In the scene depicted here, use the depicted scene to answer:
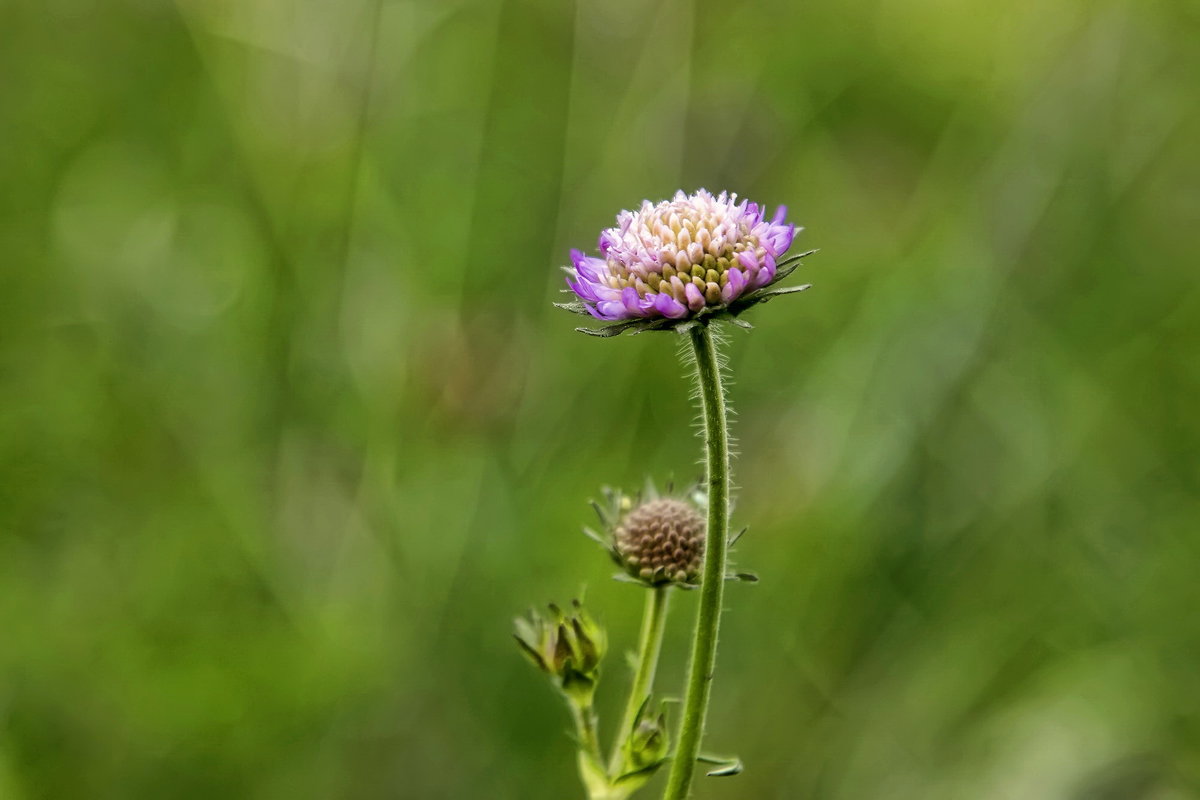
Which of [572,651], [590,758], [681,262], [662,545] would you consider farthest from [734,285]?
[590,758]

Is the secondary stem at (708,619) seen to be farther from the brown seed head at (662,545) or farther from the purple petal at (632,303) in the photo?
the brown seed head at (662,545)

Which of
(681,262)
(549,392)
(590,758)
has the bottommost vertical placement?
(590,758)

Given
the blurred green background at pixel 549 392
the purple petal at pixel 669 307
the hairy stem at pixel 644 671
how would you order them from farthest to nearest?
the blurred green background at pixel 549 392 → the hairy stem at pixel 644 671 → the purple petal at pixel 669 307

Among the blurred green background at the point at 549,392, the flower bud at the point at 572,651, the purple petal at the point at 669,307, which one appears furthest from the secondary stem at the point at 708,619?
the blurred green background at the point at 549,392

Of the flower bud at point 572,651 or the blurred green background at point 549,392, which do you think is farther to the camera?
the blurred green background at point 549,392

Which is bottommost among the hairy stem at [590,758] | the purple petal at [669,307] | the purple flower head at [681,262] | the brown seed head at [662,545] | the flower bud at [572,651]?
the hairy stem at [590,758]

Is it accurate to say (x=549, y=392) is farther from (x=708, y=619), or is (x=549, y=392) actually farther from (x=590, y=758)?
(x=708, y=619)

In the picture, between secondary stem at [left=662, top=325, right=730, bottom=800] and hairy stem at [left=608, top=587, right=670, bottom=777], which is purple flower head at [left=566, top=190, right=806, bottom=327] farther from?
hairy stem at [left=608, top=587, right=670, bottom=777]

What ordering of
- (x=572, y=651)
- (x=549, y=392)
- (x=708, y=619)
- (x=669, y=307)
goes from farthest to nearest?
(x=549, y=392) < (x=572, y=651) < (x=669, y=307) < (x=708, y=619)
